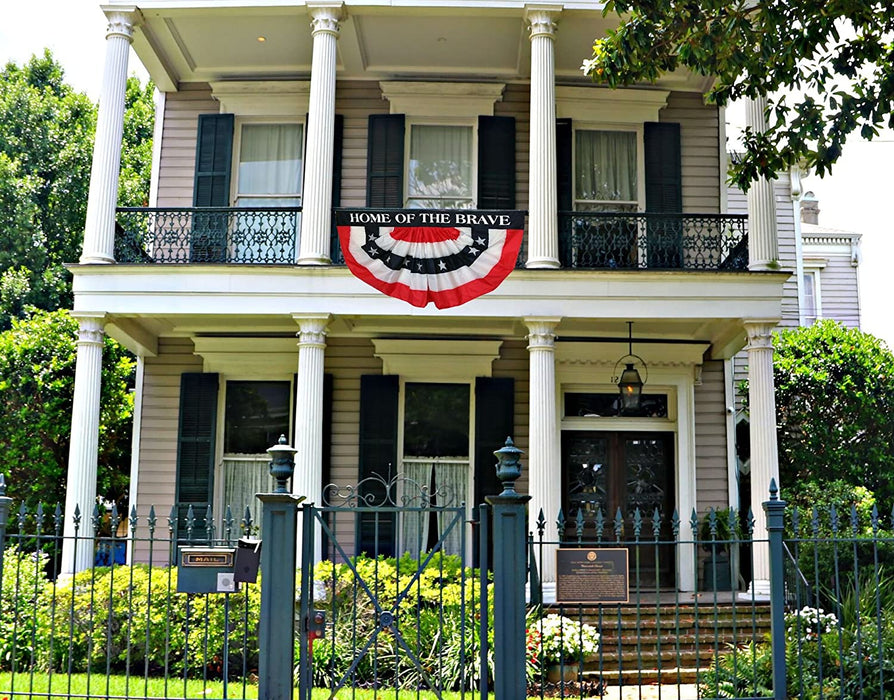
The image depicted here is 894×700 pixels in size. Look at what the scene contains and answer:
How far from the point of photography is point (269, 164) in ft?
49.5

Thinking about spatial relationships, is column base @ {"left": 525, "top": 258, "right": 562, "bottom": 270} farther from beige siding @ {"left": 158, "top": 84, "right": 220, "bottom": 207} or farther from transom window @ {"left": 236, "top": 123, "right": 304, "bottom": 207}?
beige siding @ {"left": 158, "top": 84, "right": 220, "bottom": 207}

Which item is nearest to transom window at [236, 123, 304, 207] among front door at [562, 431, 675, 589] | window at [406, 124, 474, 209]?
window at [406, 124, 474, 209]

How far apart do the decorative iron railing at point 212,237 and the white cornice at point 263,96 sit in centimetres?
183

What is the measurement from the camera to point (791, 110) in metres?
9.54

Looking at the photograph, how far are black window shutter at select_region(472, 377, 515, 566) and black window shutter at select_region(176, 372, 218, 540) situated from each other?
3.82 meters

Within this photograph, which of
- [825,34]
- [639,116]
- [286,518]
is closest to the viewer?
[286,518]

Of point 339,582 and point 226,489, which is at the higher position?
point 226,489

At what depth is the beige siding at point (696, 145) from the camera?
15047 mm

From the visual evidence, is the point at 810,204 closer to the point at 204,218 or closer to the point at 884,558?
the point at 884,558

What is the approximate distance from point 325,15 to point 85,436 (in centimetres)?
613

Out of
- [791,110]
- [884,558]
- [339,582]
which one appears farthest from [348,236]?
[884,558]

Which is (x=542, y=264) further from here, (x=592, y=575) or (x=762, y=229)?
(x=592, y=575)

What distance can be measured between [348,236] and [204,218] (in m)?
3.94

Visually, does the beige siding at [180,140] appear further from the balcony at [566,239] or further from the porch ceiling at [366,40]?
the balcony at [566,239]
